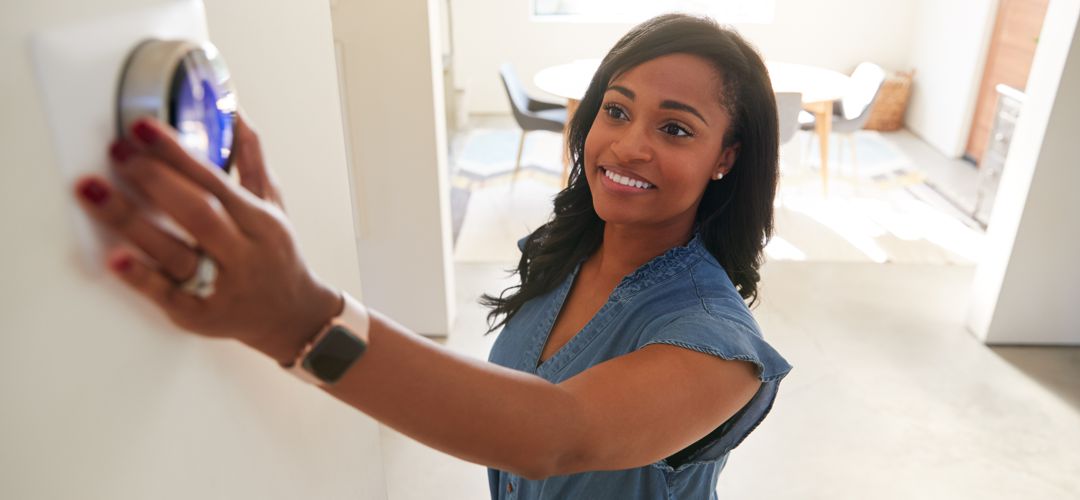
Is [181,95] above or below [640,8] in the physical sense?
above

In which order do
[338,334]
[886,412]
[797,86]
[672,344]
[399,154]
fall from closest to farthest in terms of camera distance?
[338,334], [672,344], [886,412], [399,154], [797,86]

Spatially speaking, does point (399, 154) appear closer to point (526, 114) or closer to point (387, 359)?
point (526, 114)

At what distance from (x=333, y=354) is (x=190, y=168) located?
0.16 m

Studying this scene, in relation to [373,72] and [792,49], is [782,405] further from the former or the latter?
[792,49]

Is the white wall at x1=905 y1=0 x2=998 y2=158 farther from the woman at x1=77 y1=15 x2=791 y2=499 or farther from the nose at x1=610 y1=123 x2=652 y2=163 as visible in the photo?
the nose at x1=610 y1=123 x2=652 y2=163

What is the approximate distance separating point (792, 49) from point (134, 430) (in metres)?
7.35

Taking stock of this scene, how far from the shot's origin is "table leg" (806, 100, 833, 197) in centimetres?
481

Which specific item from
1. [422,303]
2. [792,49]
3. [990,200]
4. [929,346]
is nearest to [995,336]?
[929,346]

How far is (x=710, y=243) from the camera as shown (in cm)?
125

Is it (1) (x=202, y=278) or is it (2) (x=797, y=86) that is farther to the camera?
(2) (x=797, y=86)

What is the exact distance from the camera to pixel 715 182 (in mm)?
1243

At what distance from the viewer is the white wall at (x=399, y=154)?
2910 mm

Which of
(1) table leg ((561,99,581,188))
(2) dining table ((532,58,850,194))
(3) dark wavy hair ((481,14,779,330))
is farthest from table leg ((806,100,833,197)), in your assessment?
(3) dark wavy hair ((481,14,779,330))

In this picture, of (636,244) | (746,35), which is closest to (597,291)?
(636,244)
